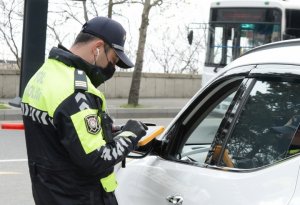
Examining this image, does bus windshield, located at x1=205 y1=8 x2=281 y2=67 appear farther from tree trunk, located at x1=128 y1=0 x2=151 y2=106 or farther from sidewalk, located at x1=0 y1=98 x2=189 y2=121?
tree trunk, located at x1=128 y1=0 x2=151 y2=106

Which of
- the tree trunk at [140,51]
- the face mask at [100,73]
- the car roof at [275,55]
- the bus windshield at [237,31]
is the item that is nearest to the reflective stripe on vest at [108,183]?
the face mask at [100,73]

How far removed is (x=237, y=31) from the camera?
47.1 ft

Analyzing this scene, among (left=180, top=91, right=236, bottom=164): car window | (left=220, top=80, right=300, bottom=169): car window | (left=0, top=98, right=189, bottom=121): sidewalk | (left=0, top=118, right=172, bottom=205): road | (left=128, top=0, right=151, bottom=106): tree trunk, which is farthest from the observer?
(left=128, top=0, right=151, bottom=106): tree trunk

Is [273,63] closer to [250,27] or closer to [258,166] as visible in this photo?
[258,166]

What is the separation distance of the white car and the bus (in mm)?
10750

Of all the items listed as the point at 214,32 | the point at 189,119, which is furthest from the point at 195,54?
the point at 189,119

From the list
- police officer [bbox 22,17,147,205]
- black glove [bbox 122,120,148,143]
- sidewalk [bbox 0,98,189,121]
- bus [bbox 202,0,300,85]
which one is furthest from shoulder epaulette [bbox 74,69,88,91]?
sidewalk [bbox 0,98,189,121]

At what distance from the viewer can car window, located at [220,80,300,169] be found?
2.46m

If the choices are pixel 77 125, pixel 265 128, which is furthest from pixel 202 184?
pixel 77 125

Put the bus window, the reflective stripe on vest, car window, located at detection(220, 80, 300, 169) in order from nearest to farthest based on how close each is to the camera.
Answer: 1. car window, located at detection(220, 80, 300, 169)
2. the reflective stripe on vest
3. the bus window

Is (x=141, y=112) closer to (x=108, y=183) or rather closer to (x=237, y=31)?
(x=237, y=31)

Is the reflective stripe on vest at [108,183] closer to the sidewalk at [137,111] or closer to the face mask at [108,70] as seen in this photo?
the face mask at [108,70]

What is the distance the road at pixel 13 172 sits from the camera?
22.1 ft

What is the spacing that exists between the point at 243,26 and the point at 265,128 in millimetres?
11918
